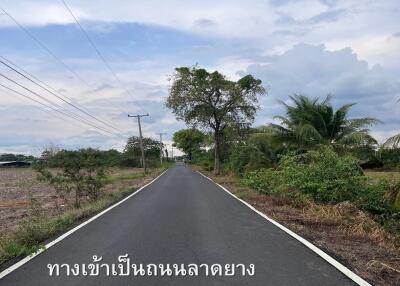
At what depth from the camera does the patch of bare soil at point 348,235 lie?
7.34 meters

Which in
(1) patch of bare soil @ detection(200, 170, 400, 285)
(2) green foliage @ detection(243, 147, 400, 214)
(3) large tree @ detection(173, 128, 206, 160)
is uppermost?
(3) large tree @ detection(173, 128, 206, 160)

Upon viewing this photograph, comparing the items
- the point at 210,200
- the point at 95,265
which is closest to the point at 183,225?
the point at 95,265

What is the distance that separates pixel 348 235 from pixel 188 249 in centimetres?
398

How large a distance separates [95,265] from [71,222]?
5.73 meters

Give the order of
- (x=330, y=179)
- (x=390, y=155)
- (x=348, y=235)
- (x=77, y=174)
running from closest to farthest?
(x=348, y=235) → (x=330, y=179) → (x=77, y=174) → (x=390, y=155)

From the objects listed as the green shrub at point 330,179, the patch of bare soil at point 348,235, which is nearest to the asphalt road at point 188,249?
the patch of bare soil at point 348,235

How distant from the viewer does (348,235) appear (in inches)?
425

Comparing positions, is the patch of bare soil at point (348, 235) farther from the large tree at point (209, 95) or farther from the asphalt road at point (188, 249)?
the large tree at point (209, 95)

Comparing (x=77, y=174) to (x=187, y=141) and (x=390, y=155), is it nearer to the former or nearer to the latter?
(x=390, y=155)

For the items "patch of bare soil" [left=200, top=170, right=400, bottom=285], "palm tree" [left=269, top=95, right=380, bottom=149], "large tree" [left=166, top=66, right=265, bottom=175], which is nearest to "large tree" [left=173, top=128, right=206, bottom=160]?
"large tree" [left=166, top=66, right=265, bottom=175]

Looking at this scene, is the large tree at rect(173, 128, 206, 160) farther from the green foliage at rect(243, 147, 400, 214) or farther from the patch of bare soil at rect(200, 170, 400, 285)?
the patch of bare soil at rect(200, 170, 400, 285)

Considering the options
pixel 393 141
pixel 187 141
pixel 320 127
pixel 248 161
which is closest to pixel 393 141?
pixel 393 141

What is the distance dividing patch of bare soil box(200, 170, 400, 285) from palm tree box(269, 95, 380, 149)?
670 cm

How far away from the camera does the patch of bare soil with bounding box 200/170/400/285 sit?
7.34m
